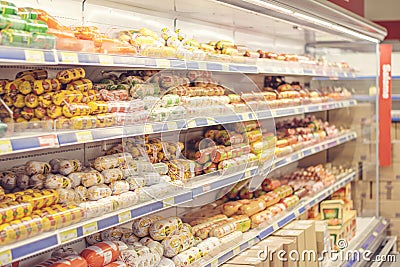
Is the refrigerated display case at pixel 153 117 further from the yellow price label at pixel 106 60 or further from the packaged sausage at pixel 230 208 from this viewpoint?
the packaged sausage at pixel 230 208

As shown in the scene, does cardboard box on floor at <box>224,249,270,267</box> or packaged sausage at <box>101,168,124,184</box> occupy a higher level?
packaged sausage at <box>101,168,124,184</box>

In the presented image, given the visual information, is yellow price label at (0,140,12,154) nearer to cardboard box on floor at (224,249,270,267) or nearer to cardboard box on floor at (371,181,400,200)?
cardboard box on floor at (224,249,270,267)

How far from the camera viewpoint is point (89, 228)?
2617 mm

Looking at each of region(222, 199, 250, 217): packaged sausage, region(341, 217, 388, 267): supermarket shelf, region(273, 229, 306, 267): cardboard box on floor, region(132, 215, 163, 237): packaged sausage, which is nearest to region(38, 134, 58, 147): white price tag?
region(132, 215, 163, 237): packaged sausage

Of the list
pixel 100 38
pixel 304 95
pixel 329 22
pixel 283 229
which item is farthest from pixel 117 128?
pixel 304 95

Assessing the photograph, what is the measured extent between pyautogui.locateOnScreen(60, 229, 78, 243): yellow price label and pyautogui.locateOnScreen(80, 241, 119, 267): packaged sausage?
1.17ft

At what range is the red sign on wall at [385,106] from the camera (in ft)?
23.0

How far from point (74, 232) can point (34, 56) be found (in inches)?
27.5

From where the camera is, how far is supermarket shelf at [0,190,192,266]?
2.22m

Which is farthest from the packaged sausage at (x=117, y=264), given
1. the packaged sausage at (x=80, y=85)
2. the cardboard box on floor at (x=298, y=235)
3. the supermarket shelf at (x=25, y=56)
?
the cardboard box on floor at (x=298, y=235)

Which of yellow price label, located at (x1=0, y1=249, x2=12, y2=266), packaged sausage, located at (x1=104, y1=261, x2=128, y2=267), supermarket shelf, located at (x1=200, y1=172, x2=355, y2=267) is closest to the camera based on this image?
yellow price label, located at (x1=0, y1=249, x2=12, y2=266)

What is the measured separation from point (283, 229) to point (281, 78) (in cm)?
168

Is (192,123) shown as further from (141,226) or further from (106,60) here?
(106,60)

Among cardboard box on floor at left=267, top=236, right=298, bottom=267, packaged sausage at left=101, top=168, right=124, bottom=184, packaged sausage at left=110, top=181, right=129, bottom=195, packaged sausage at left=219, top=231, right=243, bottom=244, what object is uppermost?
packaged sausage at left=101, top=168, right=124, bottom=184
